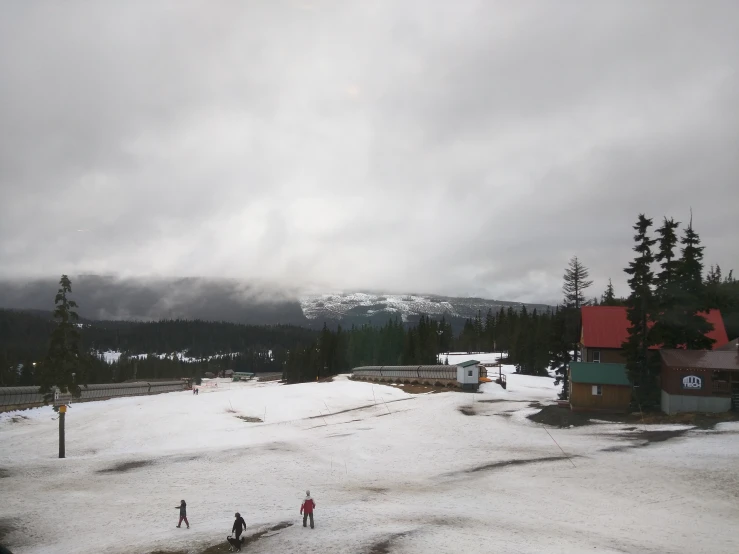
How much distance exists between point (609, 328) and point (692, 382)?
17.0m

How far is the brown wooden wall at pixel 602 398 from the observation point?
159 ft

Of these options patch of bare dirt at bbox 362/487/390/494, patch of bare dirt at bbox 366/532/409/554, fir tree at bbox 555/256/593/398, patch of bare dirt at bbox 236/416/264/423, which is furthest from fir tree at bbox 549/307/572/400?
patch of bare dirt at bbox 366/532/409/554

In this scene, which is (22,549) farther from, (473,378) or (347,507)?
(473,378)

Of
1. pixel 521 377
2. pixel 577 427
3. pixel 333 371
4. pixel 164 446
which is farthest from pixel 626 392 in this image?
pixel 333 371

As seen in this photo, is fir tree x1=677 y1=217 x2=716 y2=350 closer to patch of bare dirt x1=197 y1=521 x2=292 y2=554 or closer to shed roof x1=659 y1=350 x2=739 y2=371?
shed roof x1=659 y1=350 x2=739 y2=371

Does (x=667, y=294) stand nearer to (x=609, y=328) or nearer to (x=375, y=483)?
(x=609, y=328)

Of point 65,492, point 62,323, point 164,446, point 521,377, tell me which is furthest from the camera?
point 521,377

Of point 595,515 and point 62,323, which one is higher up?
point 62,323

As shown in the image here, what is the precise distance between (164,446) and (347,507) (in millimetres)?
25757

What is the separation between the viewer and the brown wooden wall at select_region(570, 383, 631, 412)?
48469 millimetres

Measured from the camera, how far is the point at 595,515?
2333cm

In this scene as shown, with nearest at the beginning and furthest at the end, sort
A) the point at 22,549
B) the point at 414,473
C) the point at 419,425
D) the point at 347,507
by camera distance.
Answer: the point at 22,549 < the point at 347,507 < the point at 414,473 < the point at 419,425

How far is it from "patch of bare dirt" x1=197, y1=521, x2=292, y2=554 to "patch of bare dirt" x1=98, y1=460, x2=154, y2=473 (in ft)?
60.5

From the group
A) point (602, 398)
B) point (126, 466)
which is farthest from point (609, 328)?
point (126, 466)
